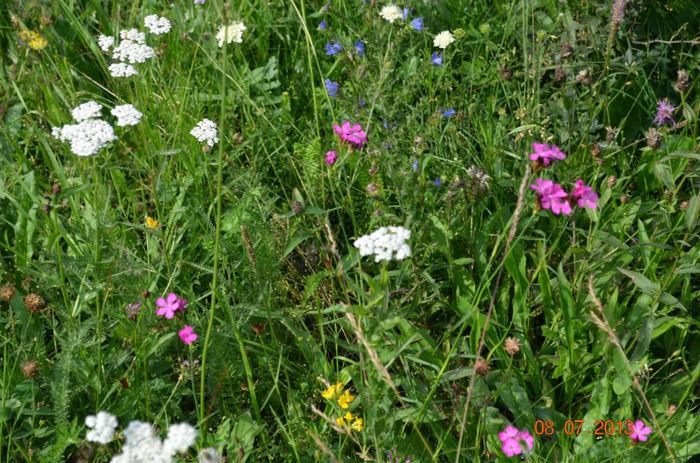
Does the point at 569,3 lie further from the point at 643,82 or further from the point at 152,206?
the point at 152,206

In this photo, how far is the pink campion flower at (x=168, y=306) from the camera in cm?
158

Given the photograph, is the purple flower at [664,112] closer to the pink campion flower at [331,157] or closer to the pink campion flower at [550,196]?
the pink campion flower at [550,196]

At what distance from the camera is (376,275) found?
1.92m

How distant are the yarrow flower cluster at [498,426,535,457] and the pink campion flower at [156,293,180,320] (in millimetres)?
847

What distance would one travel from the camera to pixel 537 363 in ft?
5.62

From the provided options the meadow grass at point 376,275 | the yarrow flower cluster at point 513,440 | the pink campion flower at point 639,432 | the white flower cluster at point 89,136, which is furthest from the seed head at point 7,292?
the pink campion flower at point 639,432

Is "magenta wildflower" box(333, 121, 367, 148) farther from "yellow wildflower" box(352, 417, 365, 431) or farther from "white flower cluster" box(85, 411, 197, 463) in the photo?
"white flower cluster" box(85, 411, 197, 463)

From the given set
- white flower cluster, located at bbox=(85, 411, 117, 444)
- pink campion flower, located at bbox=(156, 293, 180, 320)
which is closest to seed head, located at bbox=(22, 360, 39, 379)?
pink campion flower, located at bbox=(156, 293, 180, 320)

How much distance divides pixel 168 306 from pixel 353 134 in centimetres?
77

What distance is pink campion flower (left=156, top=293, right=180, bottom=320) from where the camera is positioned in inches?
62.4

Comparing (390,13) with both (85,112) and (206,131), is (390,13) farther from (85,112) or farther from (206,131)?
(85,112)
